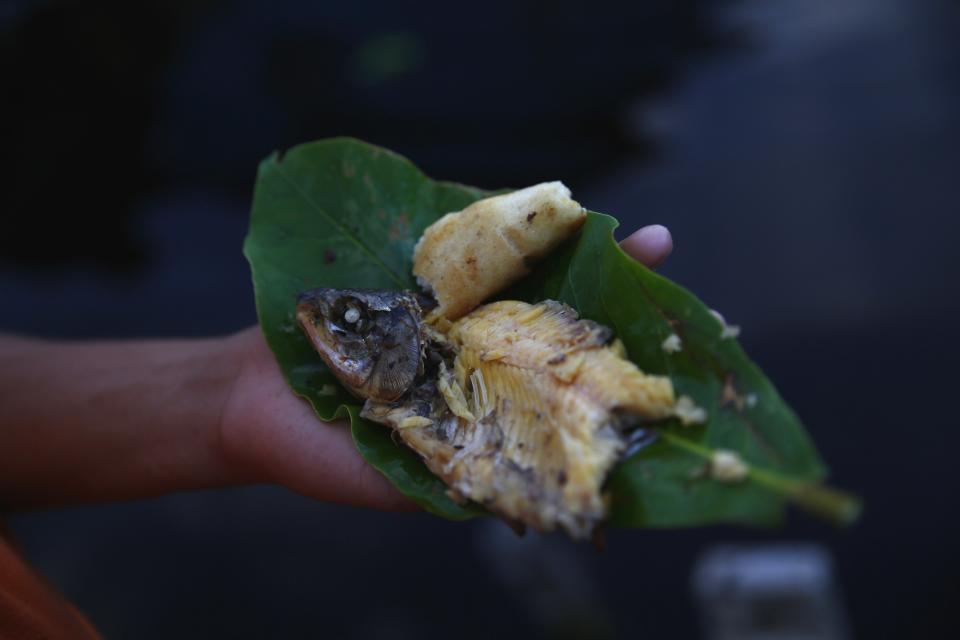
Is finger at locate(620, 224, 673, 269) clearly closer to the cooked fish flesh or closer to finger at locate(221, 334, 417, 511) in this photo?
the cooked fish flesh

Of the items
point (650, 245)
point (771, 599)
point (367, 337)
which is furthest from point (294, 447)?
point (771, 599)

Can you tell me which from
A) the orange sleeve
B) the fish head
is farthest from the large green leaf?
the orange sleeve

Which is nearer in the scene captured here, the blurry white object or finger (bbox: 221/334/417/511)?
finger (bbox: 221/334/417/511)

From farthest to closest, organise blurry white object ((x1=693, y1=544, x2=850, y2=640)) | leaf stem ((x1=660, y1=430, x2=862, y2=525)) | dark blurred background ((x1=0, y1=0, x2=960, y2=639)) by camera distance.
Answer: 1. dark blurred background ((x1=0, y1=0, x2=960, y2=639))
2. blurry white object ((x1=693, y1=544, x2=850, y2=640))
3. leaf stem ((x1=660, y1=430, x2=862, y2=525))

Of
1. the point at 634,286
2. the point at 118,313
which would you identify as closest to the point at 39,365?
the point at 634,286

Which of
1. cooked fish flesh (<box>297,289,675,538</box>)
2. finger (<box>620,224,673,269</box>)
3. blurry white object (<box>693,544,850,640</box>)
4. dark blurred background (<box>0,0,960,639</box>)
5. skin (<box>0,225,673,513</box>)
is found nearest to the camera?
cooked fish flesh (<box>297,289,675,538</box>)

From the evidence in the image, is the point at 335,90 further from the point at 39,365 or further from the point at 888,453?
the point at 888,453

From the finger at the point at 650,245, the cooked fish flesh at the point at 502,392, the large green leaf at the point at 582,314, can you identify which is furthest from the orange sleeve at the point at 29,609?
the finger at the point at 650,245

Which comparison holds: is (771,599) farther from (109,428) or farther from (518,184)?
(518,184)
